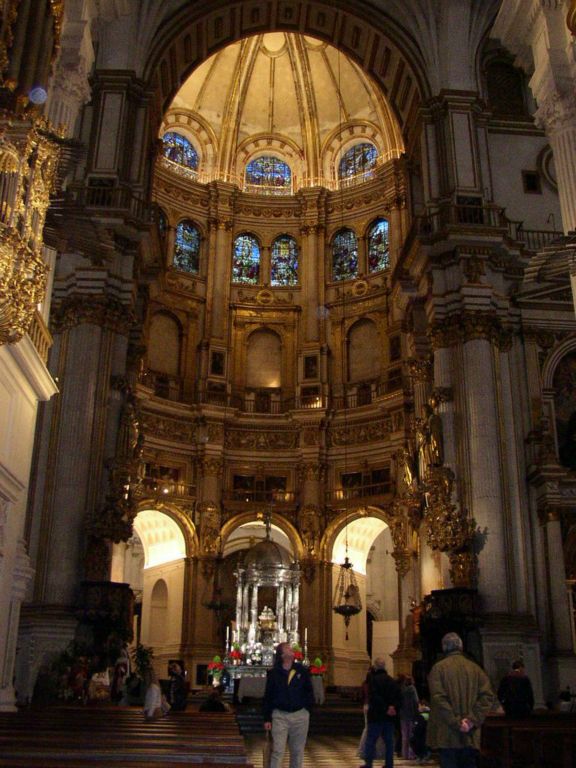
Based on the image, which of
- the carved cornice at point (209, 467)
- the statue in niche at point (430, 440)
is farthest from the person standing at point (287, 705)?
the carved cornice at point (209, 467)

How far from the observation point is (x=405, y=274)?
26203 millimetres

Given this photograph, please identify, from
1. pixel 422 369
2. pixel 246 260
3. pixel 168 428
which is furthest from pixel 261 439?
pixel 422 369

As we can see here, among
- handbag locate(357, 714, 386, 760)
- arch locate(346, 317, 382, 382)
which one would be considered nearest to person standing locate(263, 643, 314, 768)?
handbag locate(357, 714, 386, 760)

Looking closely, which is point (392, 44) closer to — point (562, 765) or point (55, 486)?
point (55, 486)

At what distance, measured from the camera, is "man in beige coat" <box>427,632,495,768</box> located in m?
7.05

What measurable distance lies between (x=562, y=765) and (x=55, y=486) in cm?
1458

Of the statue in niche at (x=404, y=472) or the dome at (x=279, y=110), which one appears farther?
the dome at (x=279, y=110)

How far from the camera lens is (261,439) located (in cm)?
3297

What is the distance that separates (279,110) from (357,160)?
430 cm

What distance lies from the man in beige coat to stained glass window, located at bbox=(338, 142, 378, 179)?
103 feet

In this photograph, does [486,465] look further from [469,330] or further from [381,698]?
[381,698]

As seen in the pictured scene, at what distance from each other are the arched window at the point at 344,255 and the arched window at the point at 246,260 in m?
3.27

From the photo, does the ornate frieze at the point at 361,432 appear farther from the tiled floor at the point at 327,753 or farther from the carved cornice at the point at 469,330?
the tiled floor at the point at 327,753

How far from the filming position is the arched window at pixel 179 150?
119ft
